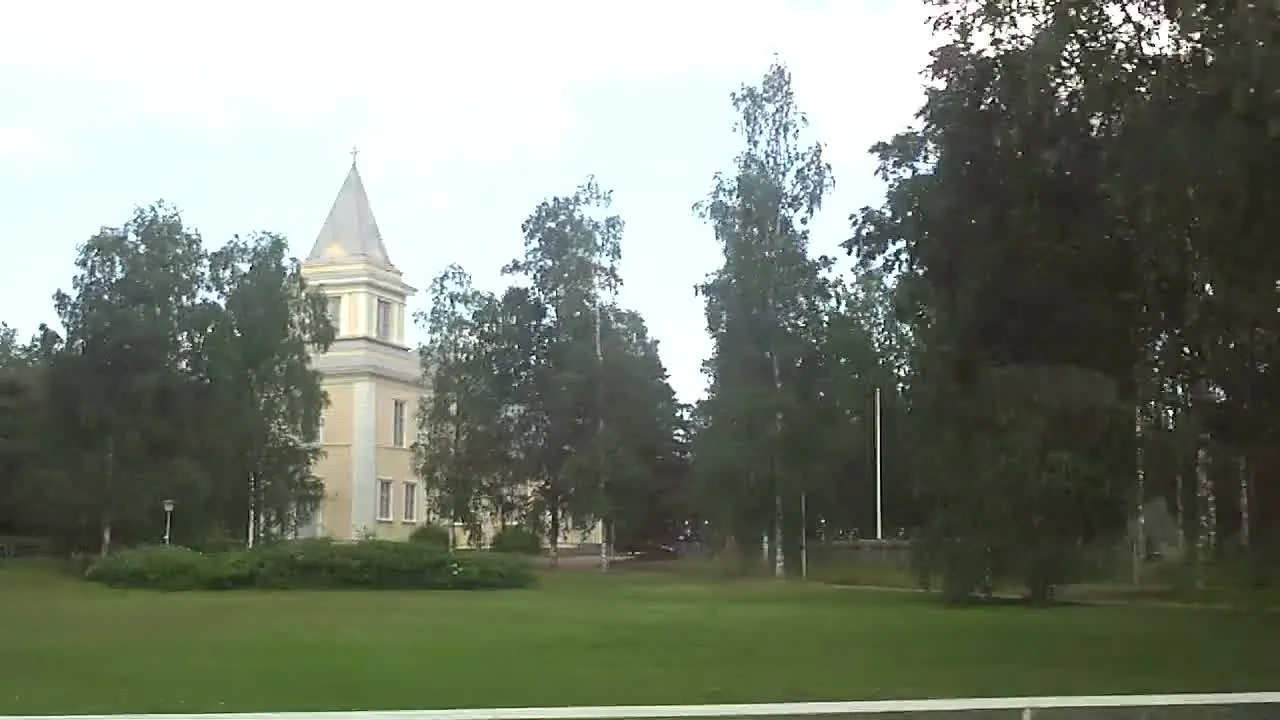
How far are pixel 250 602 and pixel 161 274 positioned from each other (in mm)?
19408

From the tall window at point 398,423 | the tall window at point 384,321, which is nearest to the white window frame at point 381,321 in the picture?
the tall window at point 384,321

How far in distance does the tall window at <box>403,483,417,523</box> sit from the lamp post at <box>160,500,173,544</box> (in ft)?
72.0

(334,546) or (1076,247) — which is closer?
(1076,247)

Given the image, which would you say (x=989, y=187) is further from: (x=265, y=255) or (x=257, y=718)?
(x=265, y=255)

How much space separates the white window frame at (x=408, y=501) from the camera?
68688mm

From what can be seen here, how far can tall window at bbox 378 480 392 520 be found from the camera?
6675 centimetres

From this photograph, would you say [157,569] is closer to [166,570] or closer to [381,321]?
[166,570]

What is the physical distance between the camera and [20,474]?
48.0 m

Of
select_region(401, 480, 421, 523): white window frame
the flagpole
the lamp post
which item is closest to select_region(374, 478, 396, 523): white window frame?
select_region(401, 480, 421, 523): white window frame

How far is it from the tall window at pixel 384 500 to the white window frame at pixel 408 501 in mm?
997

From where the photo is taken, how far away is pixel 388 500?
67625 mm

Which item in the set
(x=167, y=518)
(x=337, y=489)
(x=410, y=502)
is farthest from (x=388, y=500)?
(x=167, y=518)

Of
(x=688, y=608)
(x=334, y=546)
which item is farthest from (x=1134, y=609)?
(x=334, y=546)

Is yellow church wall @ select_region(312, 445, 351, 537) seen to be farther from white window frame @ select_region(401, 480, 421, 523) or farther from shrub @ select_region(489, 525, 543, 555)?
shrub @ select_region(489, 525, 543, 555)
